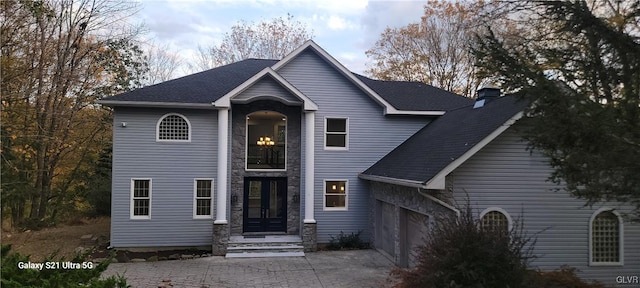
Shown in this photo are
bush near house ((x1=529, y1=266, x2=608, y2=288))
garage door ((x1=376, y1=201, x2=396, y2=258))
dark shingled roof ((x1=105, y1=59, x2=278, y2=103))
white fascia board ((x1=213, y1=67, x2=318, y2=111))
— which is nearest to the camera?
bush near house ((x1=529, y1=266, x2=608, y2=288))

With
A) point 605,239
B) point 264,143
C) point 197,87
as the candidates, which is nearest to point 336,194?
point 264,143

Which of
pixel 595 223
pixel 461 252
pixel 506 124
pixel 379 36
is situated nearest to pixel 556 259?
pixel 595 223

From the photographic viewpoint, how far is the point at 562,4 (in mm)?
5426

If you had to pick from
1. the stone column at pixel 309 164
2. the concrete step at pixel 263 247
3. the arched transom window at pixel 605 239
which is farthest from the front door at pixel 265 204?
the arched transom window at pixel 605 239

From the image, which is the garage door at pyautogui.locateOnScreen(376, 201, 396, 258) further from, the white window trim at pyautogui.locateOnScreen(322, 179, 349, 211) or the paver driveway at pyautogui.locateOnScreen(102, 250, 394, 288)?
the white window trim at pyautogui.locateOnScreen(322, 179, 349, 211)

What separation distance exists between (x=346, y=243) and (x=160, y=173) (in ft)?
22.2

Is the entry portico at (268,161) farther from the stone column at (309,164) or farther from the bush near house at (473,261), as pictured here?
the bush near house at (473,261)

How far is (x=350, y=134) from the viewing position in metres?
14.3

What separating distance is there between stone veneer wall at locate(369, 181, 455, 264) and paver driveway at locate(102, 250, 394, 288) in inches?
40.0

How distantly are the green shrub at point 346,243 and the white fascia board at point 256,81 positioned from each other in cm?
462

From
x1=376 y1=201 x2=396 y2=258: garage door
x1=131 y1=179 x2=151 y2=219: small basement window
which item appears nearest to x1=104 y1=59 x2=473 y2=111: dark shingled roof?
x1=131 y1=179 x2=151 y2=219: small basement window

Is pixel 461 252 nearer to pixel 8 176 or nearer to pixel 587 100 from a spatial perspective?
pixel 587 100

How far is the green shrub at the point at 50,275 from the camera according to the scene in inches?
216

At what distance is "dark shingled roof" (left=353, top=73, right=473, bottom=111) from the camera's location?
14930 millimetres
